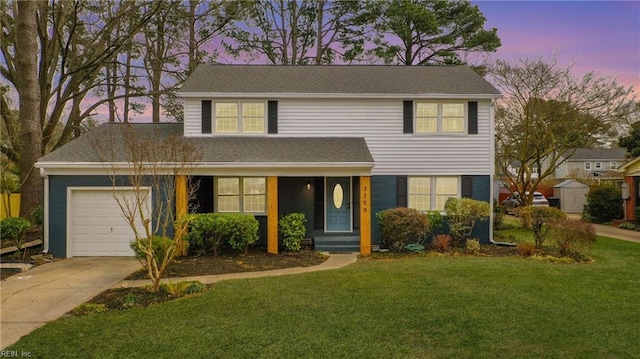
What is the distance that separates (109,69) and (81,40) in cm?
360

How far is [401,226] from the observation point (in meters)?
11.0

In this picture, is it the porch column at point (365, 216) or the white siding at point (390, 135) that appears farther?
the white siding at point (390, 135)

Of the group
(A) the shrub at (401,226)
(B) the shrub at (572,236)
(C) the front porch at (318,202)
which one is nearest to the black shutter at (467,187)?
(A) the shrub at (401,226)

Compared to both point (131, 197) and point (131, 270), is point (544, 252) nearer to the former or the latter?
point (131, 270)

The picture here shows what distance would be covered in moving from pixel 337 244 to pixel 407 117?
4648 mm

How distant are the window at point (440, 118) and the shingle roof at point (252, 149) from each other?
206 cm

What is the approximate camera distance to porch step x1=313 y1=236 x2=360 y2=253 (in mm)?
11602

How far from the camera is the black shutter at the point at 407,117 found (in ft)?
41.6

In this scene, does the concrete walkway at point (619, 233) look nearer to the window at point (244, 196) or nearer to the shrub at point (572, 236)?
the shrub at point (572, 236)

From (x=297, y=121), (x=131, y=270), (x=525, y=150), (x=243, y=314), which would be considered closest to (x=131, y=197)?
(x=131, y=270)

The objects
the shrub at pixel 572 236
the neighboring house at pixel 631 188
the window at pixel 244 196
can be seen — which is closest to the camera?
the shrub at pixel 572 236

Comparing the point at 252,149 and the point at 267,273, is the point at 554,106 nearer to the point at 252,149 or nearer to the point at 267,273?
the point at 252,149

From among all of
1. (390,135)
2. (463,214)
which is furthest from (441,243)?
(390,135)

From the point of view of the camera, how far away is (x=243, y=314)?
5.77 metres
